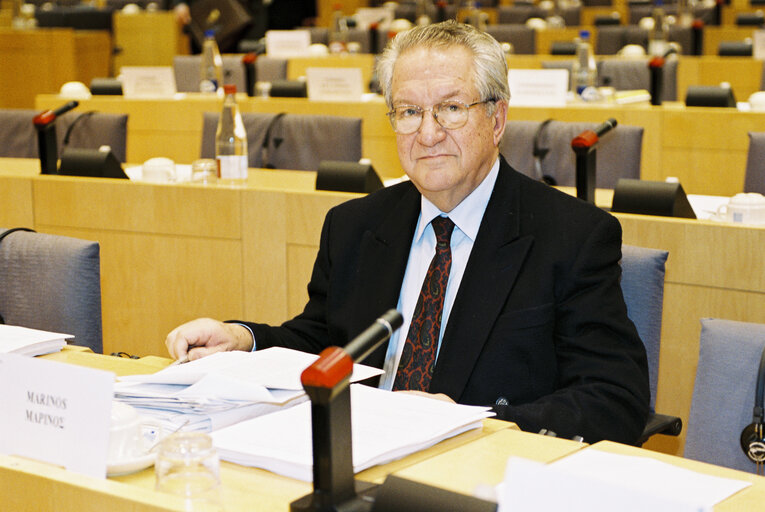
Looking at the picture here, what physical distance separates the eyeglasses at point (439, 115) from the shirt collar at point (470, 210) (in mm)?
134

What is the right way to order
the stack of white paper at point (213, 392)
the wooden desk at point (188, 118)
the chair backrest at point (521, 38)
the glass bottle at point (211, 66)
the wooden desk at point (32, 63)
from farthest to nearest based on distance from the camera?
the wooden desk at point (32, 63) < the chair backrest at point (521, 38) < the glass bottle at point (211, 66) < the wooden desk at point (188, 118) < the stack of white paper at point (213, 392)

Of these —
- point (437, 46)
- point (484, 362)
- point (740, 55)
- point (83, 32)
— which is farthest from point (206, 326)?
point (83, 32)

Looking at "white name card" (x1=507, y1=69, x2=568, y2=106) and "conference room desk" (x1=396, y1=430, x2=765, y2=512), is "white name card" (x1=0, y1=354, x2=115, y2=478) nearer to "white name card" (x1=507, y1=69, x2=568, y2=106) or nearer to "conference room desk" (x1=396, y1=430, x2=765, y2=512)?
"conference room desk" (x1=396, y1=430, x2=765, y2=512)

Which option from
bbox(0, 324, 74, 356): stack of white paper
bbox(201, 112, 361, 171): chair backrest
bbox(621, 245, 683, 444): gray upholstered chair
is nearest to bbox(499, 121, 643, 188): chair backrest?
bbox(201, 112, 361, 171): chair backrest

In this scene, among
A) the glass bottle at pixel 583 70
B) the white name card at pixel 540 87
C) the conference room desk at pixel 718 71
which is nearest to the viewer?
the white name card at pixel 540 87

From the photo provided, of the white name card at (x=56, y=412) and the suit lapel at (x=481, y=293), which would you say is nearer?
the white name card at (x=56, y=412)

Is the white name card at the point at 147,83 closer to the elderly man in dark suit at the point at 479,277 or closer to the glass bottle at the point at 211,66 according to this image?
the glass bottle at the point at 211,66

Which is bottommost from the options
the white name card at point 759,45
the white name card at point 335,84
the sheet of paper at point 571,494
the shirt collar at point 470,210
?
the sheet of paper at point 571,494

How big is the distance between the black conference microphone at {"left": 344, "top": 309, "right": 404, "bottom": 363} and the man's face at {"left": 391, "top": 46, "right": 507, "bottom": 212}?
30.2 inches

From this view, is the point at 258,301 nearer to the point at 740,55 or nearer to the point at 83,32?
the point at 740,55

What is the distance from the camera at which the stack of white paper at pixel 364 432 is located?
1.22 meters

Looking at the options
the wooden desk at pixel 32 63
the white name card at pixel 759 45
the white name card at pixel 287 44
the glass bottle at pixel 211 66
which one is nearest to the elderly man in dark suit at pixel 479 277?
the glass bottle at pixel 211 66

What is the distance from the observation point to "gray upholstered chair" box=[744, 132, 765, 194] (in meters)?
3.48

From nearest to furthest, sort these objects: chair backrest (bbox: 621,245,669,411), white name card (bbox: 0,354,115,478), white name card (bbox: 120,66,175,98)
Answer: white name card (bbox: 0,354,115,478) → chair backrest (bbox: 621,245,669,411) → white name card (bbox: 120,66,175,98)
